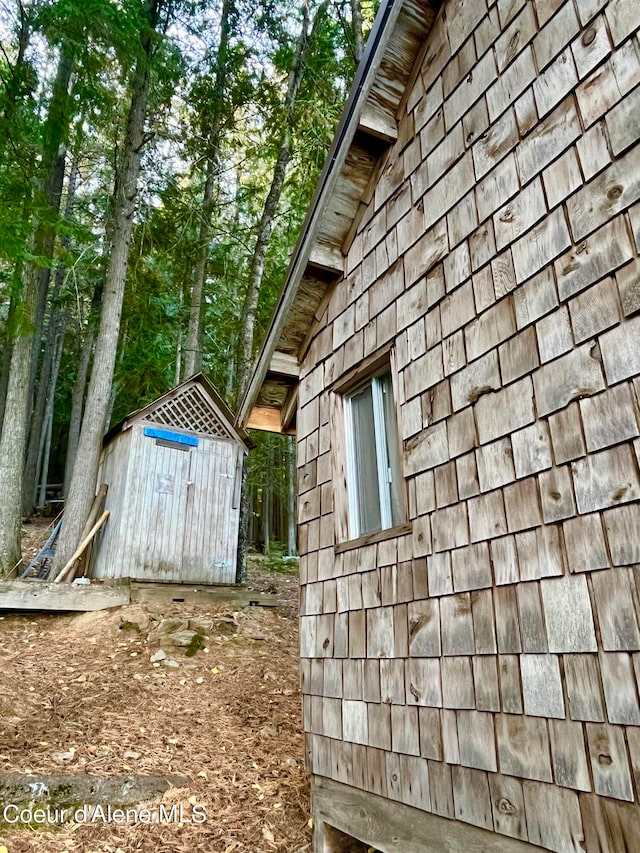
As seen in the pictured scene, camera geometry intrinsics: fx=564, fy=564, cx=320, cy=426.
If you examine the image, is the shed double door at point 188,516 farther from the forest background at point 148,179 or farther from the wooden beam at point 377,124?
the wooden beam at point 377,124

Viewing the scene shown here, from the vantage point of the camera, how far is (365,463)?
159 inches

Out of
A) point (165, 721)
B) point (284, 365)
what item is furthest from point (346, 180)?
point (165, 721)

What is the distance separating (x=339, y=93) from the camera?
11.8m

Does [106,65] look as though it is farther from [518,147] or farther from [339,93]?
[518,147]

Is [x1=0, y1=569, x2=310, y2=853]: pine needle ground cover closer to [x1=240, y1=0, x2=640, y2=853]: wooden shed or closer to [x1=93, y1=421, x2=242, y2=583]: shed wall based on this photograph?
[x1=240, y1=0, x2=640, y2=853]: wooden shed

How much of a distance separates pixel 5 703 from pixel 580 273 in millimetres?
5848

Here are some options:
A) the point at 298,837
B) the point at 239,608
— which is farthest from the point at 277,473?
the point at 298,837

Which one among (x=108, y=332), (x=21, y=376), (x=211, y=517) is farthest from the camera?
(x=108, y=332)

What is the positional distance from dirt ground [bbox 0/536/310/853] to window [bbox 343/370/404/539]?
2127 millimetres

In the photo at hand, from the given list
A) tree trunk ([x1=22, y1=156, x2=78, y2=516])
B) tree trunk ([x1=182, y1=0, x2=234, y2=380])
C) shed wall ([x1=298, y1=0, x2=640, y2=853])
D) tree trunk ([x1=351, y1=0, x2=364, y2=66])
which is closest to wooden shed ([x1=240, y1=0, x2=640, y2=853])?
shed wall ([x1=298, y1=0, x2=640, y2=853])

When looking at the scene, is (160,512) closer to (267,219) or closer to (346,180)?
(267,219)

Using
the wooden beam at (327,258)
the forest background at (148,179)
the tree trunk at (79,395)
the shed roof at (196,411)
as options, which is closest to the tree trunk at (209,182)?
the forest background at (148,179)

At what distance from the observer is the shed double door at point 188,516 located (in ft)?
29.1

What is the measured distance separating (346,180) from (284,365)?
1.61 metres
